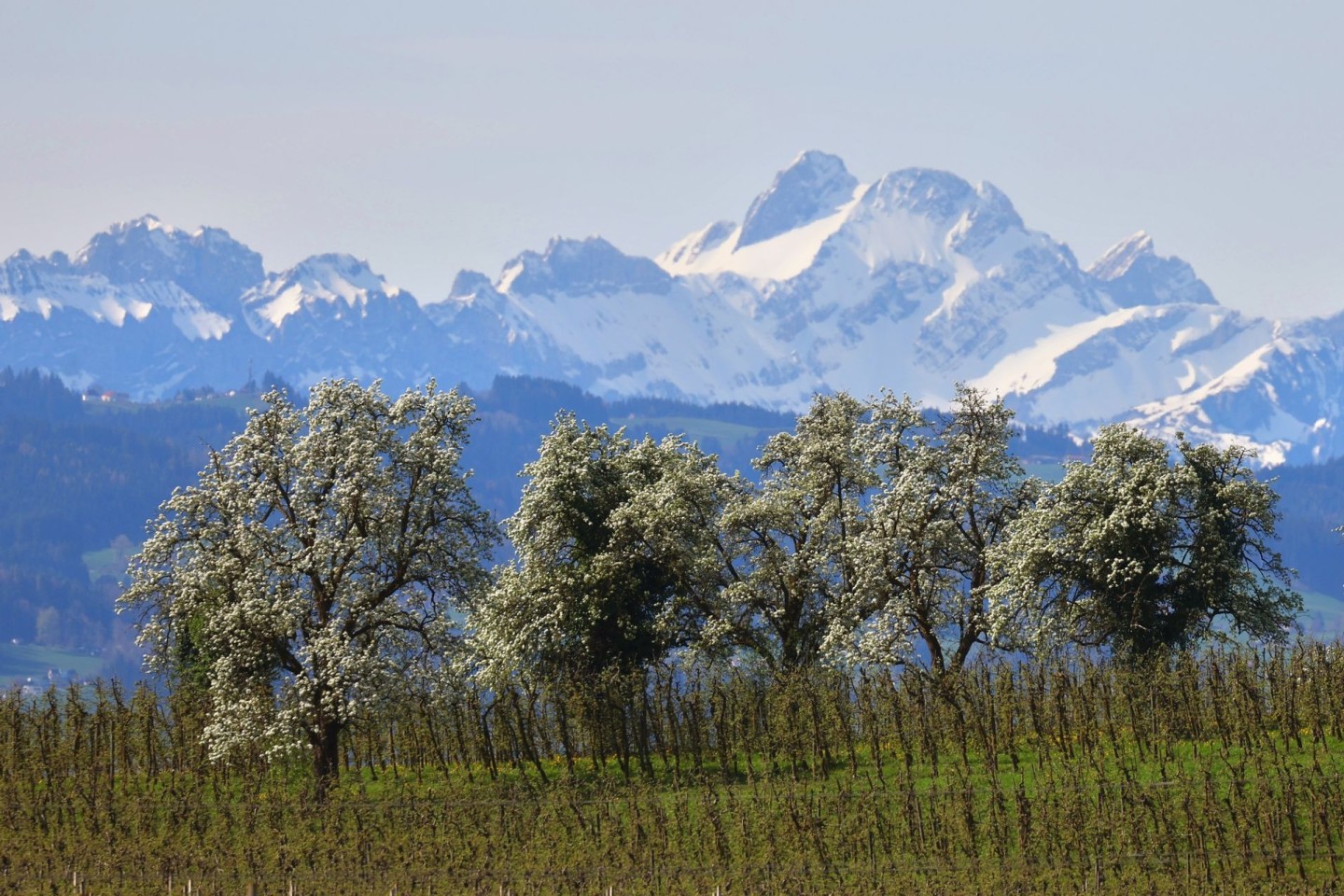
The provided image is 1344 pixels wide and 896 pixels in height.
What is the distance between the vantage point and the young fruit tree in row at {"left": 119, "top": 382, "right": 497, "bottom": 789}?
2886 inches

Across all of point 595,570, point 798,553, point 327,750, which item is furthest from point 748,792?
point 798,553

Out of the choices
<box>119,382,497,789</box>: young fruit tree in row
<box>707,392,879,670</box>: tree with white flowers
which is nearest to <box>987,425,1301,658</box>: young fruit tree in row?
<box>707,392,879,670</box>: tree with white flowers

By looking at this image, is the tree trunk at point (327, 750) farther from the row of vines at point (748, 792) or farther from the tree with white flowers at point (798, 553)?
the tree with white flowers at point (798, 553)

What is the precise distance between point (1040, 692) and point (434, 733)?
2570cm

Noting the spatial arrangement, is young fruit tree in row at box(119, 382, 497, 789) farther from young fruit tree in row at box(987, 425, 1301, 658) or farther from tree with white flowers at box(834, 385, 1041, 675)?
young fruit tree in row at box(987, 425, 1301, 658)

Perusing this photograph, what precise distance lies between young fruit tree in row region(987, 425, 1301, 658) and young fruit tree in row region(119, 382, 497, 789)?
2378cm

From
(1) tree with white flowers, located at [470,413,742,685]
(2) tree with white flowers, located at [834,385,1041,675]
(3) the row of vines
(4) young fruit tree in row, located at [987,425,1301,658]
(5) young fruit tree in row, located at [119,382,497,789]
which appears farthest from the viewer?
(2) tree with white flowers, located at [834,385,1041,675]

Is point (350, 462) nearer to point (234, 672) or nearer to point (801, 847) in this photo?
point (234, 672)

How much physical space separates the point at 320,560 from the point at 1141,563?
34.2 metres

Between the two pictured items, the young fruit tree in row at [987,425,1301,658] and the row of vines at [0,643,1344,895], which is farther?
the young fruit tree in row at [987,425,1301,658]

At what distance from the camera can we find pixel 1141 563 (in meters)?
79.7

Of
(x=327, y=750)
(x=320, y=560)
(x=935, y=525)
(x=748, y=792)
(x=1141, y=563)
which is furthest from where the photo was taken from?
(x=935, y=525)

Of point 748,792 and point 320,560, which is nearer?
point 748,792

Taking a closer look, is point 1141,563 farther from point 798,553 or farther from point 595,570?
point 595,570
